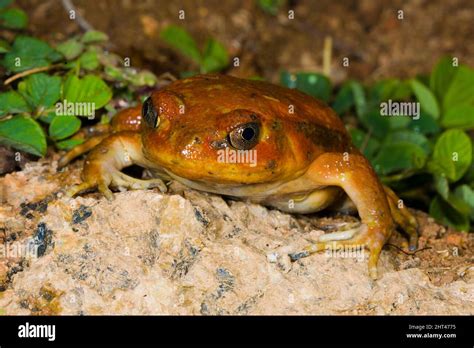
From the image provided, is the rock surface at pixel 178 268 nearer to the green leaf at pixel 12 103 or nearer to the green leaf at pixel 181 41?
the green leaf at pixel 12 103

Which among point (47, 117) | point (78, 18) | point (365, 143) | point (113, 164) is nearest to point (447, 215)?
point (365, 143)

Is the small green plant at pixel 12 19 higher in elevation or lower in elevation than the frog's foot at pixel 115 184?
higher

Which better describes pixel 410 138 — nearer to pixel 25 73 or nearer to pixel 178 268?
pixel 178 268

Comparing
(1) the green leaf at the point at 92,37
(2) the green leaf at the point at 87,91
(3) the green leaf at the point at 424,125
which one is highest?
(1) the green leaf at the point at 92,37

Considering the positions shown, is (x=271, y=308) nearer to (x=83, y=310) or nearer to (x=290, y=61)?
(x=83, y=310)

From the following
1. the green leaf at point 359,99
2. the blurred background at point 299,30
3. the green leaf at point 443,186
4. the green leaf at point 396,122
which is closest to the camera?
the green leaf at point 443,186

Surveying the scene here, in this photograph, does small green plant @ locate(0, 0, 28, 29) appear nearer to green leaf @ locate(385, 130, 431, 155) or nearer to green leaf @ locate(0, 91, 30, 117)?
green leaf @ locate(0, 91, 30, 117)

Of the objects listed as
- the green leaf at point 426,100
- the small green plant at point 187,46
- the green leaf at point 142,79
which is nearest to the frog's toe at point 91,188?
the green leaf at point 142,79
